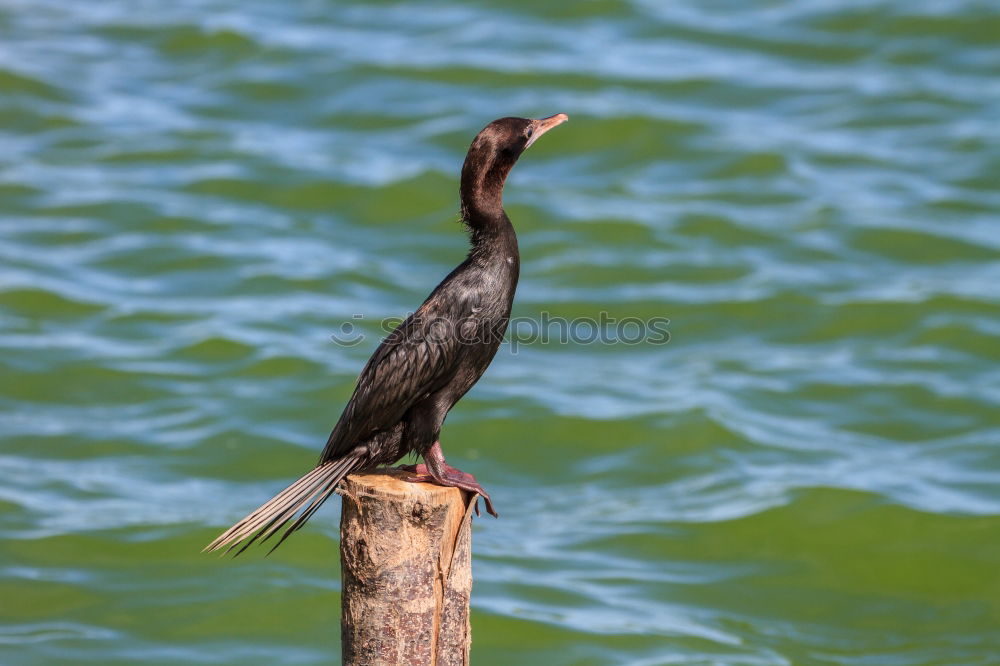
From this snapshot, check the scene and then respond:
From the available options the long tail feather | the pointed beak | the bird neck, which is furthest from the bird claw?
the pointed beak

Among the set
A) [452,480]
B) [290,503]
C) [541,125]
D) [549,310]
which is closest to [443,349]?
[452,480]

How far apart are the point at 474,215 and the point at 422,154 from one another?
12.3m

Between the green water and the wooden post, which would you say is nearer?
the wooden post

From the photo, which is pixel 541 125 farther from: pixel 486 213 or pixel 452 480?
pixel 452 480

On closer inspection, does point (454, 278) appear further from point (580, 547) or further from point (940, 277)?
point (940, 277)

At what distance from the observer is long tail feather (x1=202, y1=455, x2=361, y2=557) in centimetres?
501

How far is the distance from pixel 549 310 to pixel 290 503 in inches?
369

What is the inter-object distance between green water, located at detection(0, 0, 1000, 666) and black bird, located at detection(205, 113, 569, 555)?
382 cm

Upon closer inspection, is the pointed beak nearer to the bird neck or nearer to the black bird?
the black bird

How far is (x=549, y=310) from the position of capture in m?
14.3

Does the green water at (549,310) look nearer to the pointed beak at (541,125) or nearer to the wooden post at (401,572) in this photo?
the wooden post at (401,572)

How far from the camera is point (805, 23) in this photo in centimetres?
2133

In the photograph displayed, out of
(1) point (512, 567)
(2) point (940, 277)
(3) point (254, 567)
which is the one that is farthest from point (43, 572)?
(2) point (940, 277)

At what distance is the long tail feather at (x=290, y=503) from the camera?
16.4ft
